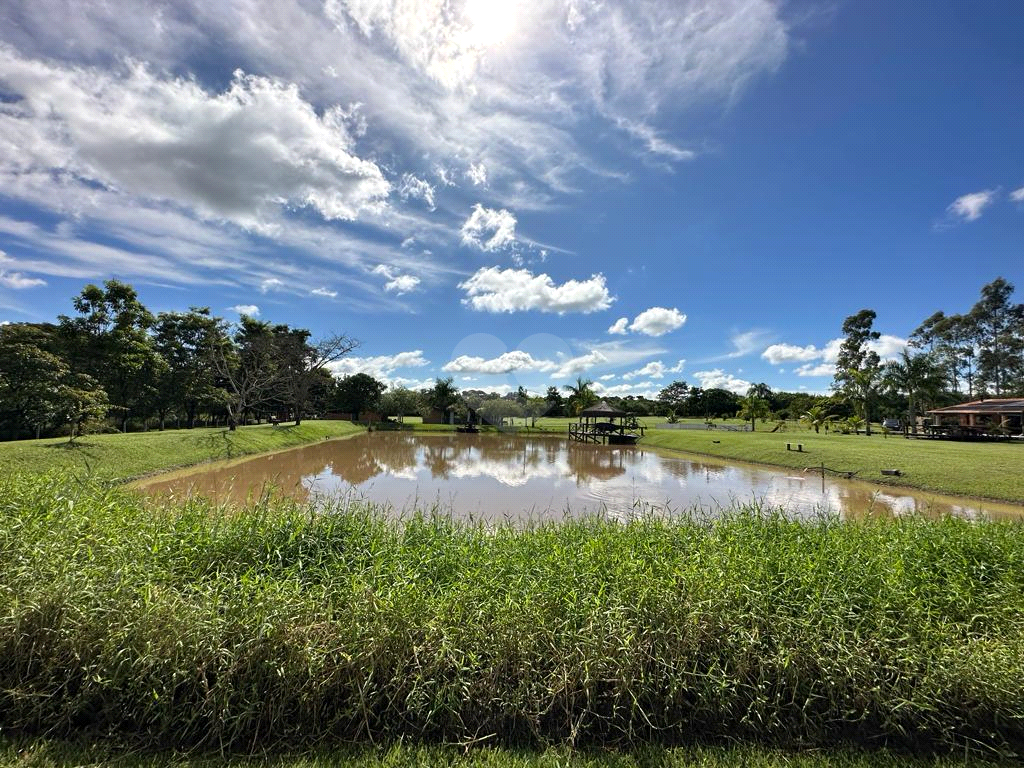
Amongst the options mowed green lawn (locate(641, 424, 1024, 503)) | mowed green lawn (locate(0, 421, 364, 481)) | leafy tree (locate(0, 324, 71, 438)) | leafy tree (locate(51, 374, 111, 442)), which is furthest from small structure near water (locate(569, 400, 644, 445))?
leafy tree (locate(0, 324, 71, 438))

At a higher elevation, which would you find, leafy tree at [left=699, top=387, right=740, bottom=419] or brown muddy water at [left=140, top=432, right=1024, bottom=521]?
leafy tree at [left=699, top=387, right=740, bottom=419]

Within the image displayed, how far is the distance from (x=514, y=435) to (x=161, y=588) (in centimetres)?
3308

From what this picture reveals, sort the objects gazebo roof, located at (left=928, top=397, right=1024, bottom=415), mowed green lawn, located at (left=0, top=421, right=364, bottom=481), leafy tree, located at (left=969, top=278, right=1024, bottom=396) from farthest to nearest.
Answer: leafy tree, located at (left=969, top=278, right=1024, bottom=396), gazebo roof, located at (left=928, top=397, right=1024, bottom=415), mowed green lawn, located at (left=0, top=421, right=364, bottom=481)

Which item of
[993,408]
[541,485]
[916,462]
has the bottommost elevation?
[541,485]

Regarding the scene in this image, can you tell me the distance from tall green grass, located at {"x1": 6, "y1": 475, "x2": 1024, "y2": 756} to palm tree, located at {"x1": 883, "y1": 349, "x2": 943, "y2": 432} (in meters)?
35.0

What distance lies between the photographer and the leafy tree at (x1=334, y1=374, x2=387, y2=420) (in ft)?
140

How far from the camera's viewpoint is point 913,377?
1147 inches

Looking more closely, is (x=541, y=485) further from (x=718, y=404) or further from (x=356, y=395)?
(x=718, y=404)

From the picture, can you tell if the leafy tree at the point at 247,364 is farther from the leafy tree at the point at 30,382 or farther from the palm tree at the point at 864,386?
the palm tree at the point at 864,386

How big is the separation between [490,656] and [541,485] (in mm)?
10473

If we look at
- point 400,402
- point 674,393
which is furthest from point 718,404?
point 400,402

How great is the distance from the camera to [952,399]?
133 feet

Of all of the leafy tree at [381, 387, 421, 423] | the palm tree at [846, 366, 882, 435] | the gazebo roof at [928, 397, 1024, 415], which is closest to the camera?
the gazebo roof at [928, 397, 1024, 415]

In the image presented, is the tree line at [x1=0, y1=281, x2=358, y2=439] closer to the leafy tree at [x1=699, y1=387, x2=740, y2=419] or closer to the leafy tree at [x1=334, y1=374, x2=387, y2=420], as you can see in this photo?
the leafy tree at [x1=334, y1=374, x2=387, y2=420]
